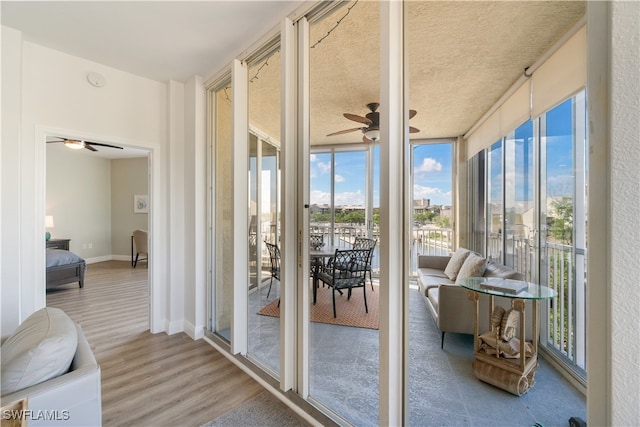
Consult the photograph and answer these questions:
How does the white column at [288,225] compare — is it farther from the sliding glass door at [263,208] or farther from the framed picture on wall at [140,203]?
the framed picture on wall at [140,203]

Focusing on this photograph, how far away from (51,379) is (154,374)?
1.29m

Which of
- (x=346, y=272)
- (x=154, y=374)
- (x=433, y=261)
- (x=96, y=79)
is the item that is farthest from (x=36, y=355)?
(x=96, y=79)

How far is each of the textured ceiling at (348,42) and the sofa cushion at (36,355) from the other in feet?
5.69

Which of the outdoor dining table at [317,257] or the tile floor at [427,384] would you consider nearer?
the tile floor at [427,384]

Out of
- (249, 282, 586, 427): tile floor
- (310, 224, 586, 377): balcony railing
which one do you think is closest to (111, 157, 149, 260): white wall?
(249, 282, 586, 427): tile floor

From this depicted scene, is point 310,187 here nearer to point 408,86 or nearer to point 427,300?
point 408,86

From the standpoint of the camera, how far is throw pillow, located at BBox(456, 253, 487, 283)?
68.5 inches

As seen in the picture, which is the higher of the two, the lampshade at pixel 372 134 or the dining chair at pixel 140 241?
the lampshade at pixel 372 134

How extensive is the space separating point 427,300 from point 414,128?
4.28 ft

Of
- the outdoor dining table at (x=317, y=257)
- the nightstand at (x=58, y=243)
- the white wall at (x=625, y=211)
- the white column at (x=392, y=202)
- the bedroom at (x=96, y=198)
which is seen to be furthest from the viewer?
the bedroom at (x=96, y=198)

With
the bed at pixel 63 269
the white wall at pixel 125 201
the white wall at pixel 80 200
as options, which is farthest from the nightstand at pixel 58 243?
the white wall at pixel 125 201

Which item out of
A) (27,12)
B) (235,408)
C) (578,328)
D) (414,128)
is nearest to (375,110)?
(414,128)

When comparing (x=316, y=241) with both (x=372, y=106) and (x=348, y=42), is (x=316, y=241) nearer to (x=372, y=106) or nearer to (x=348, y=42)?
(x=372, y=106)

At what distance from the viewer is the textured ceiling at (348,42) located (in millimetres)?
1659
